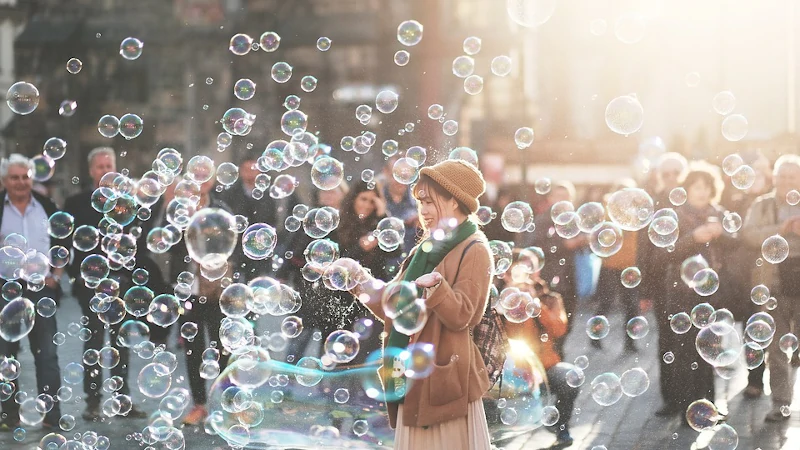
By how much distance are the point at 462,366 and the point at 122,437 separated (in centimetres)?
269

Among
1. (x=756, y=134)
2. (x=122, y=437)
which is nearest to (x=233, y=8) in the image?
(x=756, y=134)

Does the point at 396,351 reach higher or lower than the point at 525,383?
higher

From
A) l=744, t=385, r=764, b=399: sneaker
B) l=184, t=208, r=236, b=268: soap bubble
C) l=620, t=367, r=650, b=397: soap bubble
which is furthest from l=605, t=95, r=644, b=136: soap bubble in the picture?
l=184, t=208, r=236, b=268: soap bubble

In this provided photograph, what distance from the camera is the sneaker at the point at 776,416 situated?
5.49 metres

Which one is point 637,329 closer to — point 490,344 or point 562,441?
point 562,441

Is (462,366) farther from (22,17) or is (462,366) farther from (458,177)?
(22,17)

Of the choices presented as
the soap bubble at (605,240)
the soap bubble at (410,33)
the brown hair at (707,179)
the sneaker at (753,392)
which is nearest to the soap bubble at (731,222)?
the brown hair at (707,179)

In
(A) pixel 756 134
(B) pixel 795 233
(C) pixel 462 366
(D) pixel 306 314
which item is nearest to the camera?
(C) pixel 462 366

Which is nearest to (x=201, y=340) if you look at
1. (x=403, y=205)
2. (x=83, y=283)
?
(x=83, y=283)

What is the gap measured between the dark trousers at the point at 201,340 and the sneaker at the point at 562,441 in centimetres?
209

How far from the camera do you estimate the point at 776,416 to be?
555 centimetres

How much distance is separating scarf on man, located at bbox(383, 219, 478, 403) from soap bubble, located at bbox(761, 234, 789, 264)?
9.24ft

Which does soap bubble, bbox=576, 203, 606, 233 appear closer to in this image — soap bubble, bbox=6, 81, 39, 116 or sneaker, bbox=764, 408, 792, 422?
sneaker, bbox=764, 408, 792, 422

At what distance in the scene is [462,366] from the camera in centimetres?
313
